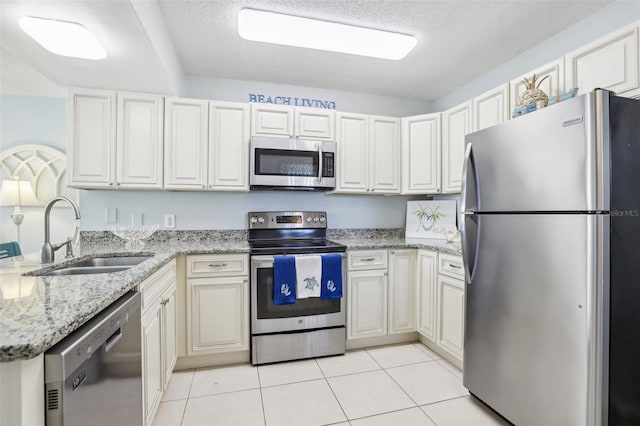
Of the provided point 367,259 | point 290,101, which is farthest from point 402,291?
point 290,101

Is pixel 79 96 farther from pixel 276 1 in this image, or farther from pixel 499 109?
pixel 499 109

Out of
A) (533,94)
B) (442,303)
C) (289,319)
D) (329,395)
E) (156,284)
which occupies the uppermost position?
(533,94)

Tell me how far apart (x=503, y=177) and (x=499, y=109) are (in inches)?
36.2

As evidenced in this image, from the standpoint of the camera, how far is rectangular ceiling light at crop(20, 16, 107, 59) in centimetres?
153

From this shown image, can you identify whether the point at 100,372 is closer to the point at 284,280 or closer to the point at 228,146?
the point at 284,280

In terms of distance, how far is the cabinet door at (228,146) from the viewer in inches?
98.8

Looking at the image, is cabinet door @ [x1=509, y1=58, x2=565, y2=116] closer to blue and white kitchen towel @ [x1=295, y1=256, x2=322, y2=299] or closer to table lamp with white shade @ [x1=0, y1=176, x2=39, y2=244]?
blue and white kitchen towel @ [x1=295, y1=256, x2=322, y2=299]

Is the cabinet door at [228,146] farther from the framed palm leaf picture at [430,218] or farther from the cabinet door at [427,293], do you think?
the framed palm leaf picture at [430,218]

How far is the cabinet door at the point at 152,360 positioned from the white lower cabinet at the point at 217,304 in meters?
0.46

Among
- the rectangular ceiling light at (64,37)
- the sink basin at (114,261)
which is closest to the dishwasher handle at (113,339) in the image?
the sink basin at (114,261)

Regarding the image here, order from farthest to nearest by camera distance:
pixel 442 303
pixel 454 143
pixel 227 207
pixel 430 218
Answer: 1. pixel 430 218
2. pixel 227 207
3. pixel 454 143
4. pixel 442 303

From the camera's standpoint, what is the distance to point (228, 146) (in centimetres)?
254

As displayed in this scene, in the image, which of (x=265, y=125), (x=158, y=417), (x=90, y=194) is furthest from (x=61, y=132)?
(x=158, y=417)

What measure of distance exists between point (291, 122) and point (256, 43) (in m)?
0.67
